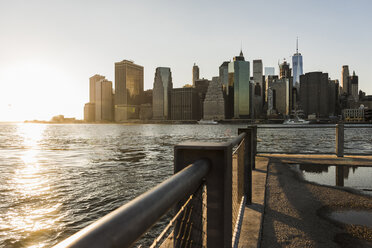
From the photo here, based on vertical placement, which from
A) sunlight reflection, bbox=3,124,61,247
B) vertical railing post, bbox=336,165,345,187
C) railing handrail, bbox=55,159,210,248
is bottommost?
sunlight reflection, bbox=3,124,61,247

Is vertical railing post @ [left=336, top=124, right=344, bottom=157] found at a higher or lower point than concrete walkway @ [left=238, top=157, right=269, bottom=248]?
higher

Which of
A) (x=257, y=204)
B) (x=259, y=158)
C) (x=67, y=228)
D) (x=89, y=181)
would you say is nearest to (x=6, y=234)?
(x=67, y=228)

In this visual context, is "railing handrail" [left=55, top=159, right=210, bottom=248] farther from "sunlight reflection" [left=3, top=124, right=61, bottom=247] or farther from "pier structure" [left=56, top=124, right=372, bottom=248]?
"sunlight reflection" [left=3, top=124, right=61, bottom=247]

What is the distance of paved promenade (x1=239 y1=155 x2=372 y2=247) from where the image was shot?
3.53 meters

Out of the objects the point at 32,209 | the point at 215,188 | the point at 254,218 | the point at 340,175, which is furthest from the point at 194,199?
the point at 32,209

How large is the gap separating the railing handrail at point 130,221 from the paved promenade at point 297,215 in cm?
278

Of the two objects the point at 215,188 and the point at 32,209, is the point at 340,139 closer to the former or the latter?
the point at 215,188

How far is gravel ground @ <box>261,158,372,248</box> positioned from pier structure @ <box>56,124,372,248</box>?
14 mm

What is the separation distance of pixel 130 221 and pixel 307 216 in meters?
4.54

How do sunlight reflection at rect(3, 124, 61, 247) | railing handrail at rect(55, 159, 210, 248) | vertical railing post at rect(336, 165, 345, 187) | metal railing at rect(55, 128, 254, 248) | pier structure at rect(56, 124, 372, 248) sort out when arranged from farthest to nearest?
sunlight reflection at rect(3, 124, 61, 247) < vertical railing post at rect(336, 165, 345, 187) < metal railing at rect(55, 128, 254, 248) < pier structure at rect(56, 124, 372, 248) < railing handrail at rect(55, 159, 210, 248)

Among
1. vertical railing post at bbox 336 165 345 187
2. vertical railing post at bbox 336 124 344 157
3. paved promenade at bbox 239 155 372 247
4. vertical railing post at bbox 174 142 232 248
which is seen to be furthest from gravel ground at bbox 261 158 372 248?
vertical railing post at bbox 336 124 344 157

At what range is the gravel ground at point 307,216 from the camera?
11.6 ft

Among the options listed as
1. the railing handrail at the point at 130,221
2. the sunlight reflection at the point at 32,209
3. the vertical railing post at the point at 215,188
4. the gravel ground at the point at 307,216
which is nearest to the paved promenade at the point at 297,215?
the gravel ground at the point at 307,216

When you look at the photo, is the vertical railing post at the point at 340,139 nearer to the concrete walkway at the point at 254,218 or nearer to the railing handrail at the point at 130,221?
the concrete walkway at the point at 254,218
